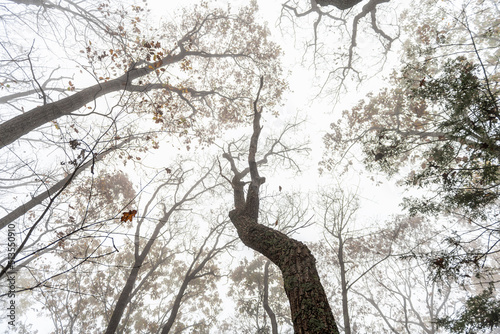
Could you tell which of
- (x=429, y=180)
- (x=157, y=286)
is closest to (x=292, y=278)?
(x=429, y=180)

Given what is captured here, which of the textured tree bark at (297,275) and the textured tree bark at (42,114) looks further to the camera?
the textured tree bark at (42,114)

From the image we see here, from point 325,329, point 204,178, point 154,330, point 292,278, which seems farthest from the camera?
point 154,330

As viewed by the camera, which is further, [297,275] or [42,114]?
[42,114]

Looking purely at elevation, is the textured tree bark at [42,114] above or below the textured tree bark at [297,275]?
above

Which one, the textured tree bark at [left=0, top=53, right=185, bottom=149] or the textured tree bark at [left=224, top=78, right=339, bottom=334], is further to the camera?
the textured tree bark at [left=0, top=53, right=185, bottom=149]

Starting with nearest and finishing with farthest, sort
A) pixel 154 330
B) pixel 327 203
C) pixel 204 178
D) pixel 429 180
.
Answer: pixel 429 180 → pixel 327 203 → pixel 204 178 → pixel 154 330

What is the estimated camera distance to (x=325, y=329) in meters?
2.11

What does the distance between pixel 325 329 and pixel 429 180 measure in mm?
3914

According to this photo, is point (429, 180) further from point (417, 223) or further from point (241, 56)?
point (417, 223)

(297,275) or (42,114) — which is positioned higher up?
(42,114)

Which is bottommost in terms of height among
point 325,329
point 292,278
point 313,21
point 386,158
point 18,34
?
point 325,329

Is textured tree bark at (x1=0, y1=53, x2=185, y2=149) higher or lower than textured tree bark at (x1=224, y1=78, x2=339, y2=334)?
below

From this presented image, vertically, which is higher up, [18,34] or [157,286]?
[18,34]

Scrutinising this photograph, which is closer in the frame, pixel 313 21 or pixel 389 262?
pixel 313 21
